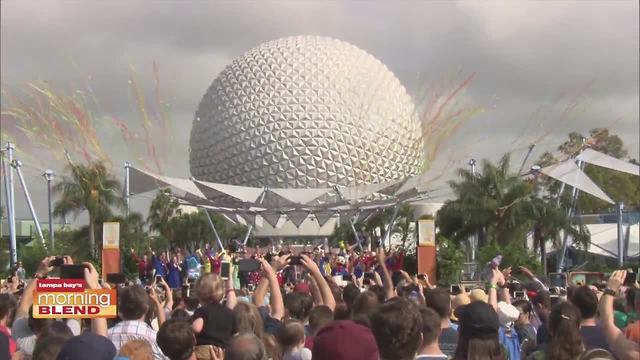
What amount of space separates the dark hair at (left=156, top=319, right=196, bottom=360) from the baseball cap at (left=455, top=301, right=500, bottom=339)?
180 centimetres

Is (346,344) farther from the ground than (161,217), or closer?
closer

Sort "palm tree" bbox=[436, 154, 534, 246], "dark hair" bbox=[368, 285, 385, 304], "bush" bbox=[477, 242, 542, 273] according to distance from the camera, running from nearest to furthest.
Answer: "dark hair" bbox=[368, 285, 385, 304], "bush" bbox=[477, 242, 542, 273], "palm tree" bbox=[436, 154, 534, 246]

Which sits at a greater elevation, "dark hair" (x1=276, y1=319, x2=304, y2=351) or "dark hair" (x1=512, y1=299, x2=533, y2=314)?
"dark hair" (x1=276, y1=319, x2=304, y2=351)

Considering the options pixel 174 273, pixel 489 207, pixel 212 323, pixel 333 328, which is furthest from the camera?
pixel 489 207

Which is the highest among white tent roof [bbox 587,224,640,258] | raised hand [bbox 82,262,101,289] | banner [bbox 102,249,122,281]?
raised hand [bbox 82,262,101,289]

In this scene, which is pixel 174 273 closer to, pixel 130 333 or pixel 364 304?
pixel 364 304

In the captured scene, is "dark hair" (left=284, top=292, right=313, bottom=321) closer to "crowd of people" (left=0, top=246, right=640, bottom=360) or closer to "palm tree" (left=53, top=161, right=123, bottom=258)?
"crowd of people" (left=0, top=246, right=640, bottom=360)

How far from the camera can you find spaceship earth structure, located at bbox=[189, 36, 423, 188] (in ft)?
182

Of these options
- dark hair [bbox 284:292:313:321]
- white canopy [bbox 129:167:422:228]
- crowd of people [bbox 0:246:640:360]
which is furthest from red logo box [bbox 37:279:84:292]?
white canopy [bbox 129:167:422:228]

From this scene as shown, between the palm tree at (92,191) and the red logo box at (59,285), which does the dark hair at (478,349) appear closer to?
the red logo box at (59,285)

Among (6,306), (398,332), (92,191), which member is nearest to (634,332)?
(398,332)

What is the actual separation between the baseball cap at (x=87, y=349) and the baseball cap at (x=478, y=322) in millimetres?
2310

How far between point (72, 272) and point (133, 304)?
1.27m

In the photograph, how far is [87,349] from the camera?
526 centimetres
